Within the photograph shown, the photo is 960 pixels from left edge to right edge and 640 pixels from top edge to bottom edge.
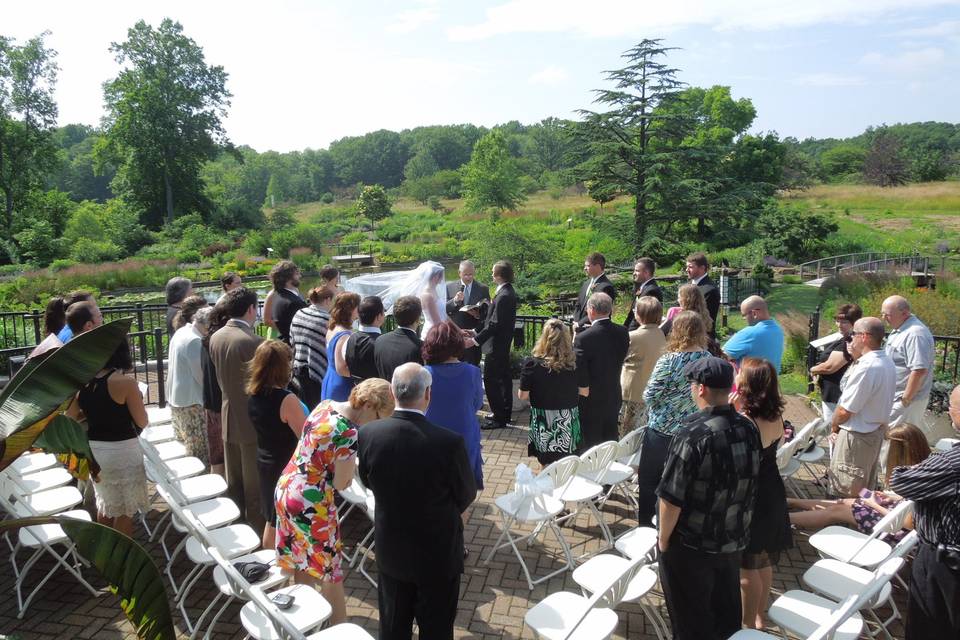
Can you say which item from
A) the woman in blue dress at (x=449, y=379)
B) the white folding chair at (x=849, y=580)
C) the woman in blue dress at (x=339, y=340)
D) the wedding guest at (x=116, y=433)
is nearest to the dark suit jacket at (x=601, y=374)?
the woman in blue dress at (x=449, y=379)

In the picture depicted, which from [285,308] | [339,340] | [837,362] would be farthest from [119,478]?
[837,362]

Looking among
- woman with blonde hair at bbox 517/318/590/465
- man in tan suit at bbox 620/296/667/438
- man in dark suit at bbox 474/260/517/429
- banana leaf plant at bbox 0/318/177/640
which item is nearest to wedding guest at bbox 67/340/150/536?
banana leaf plant at bbox 0/318/177/640

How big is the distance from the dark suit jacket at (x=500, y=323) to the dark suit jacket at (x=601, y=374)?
5.44 ft

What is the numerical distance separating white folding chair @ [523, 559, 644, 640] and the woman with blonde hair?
1.98 m

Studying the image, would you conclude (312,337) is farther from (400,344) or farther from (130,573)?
(130,573)

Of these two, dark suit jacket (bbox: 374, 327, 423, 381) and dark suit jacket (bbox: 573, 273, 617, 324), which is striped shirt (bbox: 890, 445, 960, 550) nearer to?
dark suit jacket (bbox: 374, 327, 423, 381)

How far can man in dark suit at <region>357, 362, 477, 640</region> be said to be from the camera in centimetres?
304

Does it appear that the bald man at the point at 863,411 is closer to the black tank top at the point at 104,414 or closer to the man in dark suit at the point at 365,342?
the man in dark suit at the point at 365,342

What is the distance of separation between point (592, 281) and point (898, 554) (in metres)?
4.22

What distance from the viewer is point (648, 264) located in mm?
7113

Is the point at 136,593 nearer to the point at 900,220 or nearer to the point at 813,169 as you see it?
the point at 900,220

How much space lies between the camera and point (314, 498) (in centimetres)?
359

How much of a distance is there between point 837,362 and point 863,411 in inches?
39.1

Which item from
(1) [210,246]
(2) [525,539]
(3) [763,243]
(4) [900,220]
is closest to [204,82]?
(1) [210,246]
